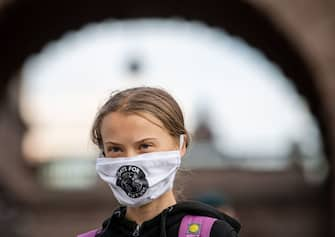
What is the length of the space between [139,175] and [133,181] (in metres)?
0.02

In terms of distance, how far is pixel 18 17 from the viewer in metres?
14.3

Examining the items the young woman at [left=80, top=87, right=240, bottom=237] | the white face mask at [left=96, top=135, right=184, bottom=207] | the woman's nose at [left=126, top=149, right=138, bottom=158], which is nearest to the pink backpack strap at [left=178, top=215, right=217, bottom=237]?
the young woman at [left=80, top=87, right=240, bottom=237]

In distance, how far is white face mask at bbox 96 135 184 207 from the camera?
9.59ft

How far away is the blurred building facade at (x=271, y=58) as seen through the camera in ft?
43.1

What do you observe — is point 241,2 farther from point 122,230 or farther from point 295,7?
point 122,230

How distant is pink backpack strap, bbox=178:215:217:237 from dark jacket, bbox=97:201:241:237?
16 mm

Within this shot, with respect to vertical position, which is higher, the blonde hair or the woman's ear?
the blonde hair

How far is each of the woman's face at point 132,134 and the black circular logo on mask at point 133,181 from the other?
0.13ft

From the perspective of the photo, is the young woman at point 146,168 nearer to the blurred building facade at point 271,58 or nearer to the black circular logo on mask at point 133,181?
the black circular logo on mask at point 133,181

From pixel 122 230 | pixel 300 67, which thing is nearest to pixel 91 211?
pixel 300 67

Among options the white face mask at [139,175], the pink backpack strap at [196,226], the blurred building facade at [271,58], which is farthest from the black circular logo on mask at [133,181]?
the blurred building facade at [271,58]

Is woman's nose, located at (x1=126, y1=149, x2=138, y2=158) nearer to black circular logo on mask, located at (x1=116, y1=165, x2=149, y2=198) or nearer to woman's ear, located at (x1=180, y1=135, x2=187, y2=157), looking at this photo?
black circular logo on mask, located at (x1=116, y1=165, x2=149, y2=198)

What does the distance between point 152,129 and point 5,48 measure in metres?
13.0

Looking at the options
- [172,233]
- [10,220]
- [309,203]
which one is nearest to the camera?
[172,233]
